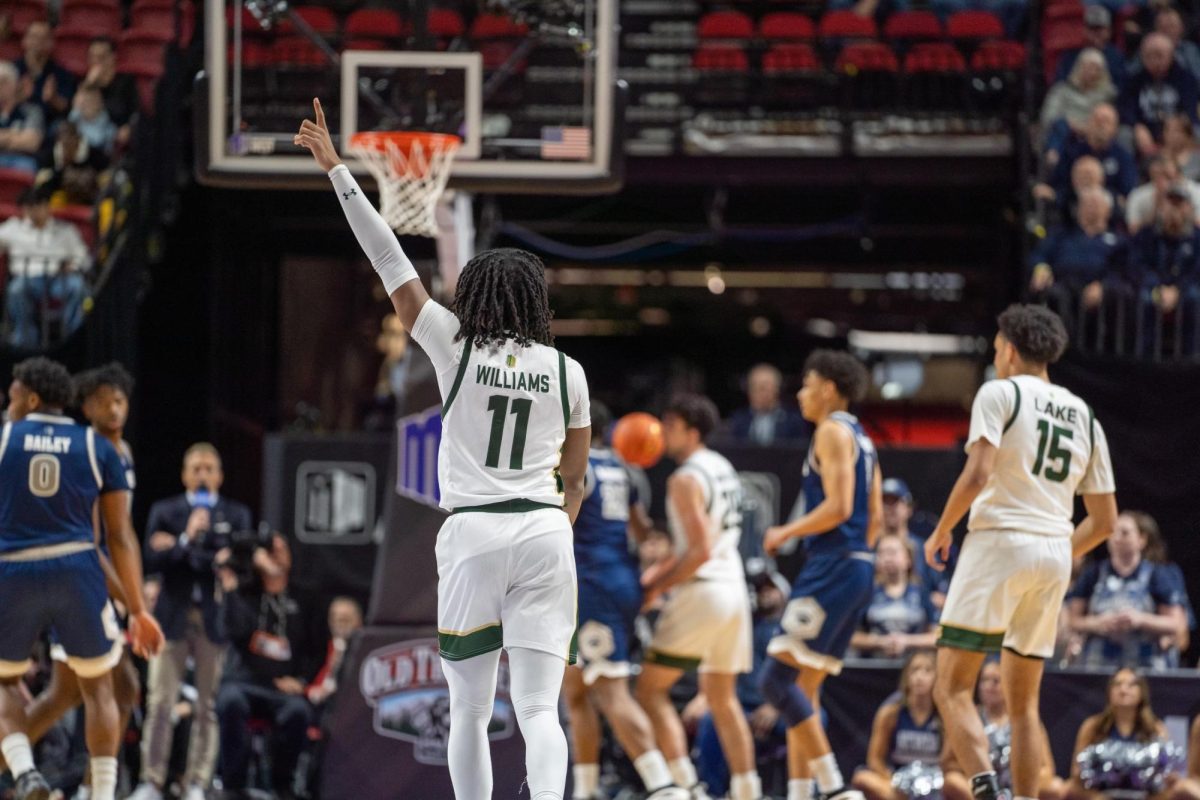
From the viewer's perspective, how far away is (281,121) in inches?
423

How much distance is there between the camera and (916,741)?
10.2m

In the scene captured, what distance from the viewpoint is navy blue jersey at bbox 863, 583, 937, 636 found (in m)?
11.4

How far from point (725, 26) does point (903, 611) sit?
7510 mm

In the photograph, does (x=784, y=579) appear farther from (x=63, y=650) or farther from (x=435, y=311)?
(x=435, y=311)

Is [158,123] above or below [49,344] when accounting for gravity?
above

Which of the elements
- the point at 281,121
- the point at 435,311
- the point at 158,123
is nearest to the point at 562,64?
the point at 281,121

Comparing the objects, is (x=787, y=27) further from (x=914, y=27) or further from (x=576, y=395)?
(x=576, y=395)

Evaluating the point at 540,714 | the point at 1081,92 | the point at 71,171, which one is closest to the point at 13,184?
the point at 71,171

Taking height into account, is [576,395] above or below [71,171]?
below

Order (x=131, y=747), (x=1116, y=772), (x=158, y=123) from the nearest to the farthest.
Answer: (x=1116, y=772), (x=131, y=747), (x=158, y=123)

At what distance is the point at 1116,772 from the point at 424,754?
12.7ft

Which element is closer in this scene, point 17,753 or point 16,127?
point 17,753

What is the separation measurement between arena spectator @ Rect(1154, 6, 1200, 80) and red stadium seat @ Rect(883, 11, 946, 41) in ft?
6.79

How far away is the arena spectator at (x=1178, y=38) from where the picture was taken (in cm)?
1501
